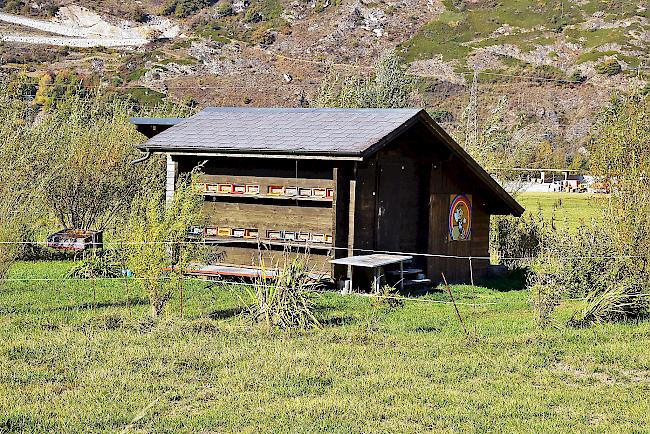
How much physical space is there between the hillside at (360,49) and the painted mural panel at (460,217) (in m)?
71.2

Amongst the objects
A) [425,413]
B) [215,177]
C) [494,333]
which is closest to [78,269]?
[215,177]

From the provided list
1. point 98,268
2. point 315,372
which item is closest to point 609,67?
point 98,268

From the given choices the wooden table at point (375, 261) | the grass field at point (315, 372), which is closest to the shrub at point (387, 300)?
the grass field at point (315, 372)

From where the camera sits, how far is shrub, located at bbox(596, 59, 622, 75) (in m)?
114

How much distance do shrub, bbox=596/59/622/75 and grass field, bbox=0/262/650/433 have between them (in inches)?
4175

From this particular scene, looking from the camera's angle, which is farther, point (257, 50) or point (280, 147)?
point (257, 50)

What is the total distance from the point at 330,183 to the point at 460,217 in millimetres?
4795

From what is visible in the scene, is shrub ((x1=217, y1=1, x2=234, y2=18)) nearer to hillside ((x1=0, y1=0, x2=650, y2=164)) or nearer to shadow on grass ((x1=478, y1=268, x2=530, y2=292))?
hillside ((x1=0, y1=0, x2=650, y2=164))

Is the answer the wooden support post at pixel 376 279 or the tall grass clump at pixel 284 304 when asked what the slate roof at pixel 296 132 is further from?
the tall grass clump at pixel 284 304

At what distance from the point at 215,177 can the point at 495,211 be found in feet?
24.2

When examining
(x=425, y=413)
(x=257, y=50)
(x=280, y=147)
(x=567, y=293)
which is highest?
(x=257, y=50)

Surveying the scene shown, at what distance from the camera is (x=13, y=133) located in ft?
75.4

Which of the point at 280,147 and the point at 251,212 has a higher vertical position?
the point at 280,147

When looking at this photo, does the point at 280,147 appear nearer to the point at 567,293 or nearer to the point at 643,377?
the point at 567,293
